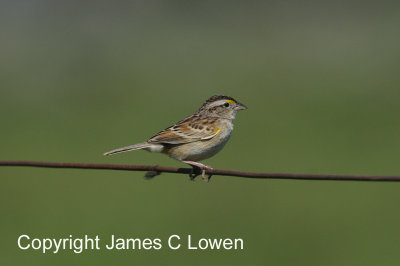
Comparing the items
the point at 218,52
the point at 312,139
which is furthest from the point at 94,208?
the point at 218,52

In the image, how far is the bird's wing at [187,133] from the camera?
6398mm

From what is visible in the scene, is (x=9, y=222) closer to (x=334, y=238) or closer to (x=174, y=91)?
(x=334, y=238)

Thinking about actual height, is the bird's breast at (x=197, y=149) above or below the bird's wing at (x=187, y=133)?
below

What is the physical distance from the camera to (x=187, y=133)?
648 centimetres

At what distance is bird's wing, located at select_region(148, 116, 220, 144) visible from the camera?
6398 mm
